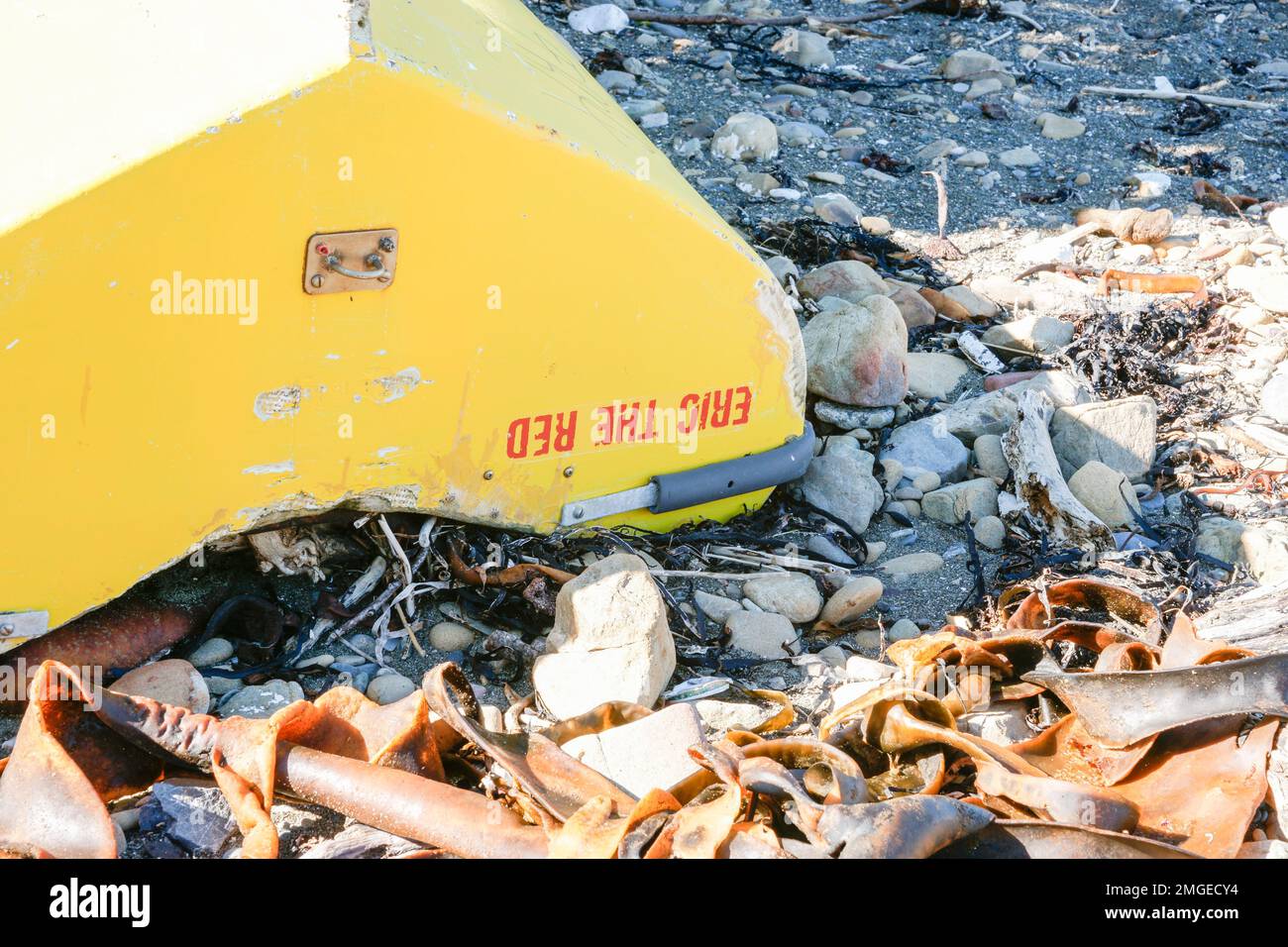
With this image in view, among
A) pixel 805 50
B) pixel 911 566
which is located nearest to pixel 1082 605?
pixel 911 566

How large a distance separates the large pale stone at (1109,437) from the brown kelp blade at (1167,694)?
5.08ft

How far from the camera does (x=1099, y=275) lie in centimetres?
516

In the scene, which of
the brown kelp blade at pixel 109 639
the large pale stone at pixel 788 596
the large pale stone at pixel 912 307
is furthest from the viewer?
the large pale stone at pixel 912 307

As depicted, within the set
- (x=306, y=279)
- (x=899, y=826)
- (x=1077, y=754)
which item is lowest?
(x=1077, y=754)

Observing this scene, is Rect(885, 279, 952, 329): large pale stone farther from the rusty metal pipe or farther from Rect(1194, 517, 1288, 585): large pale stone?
the rusty metal pipe

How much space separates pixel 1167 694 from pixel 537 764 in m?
1.24

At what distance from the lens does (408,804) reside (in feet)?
7.16

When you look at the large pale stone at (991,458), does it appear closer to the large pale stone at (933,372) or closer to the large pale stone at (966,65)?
the large pale stone at (933,372)

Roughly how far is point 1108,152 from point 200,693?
5751 mm

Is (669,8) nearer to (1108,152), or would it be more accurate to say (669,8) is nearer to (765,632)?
(1108,152)

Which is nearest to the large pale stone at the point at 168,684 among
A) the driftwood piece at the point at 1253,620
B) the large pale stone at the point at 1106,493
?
the driftwood piece at the point at 1253,620

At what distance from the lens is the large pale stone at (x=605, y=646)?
2.66m

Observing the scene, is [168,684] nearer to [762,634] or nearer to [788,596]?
[762,634]
